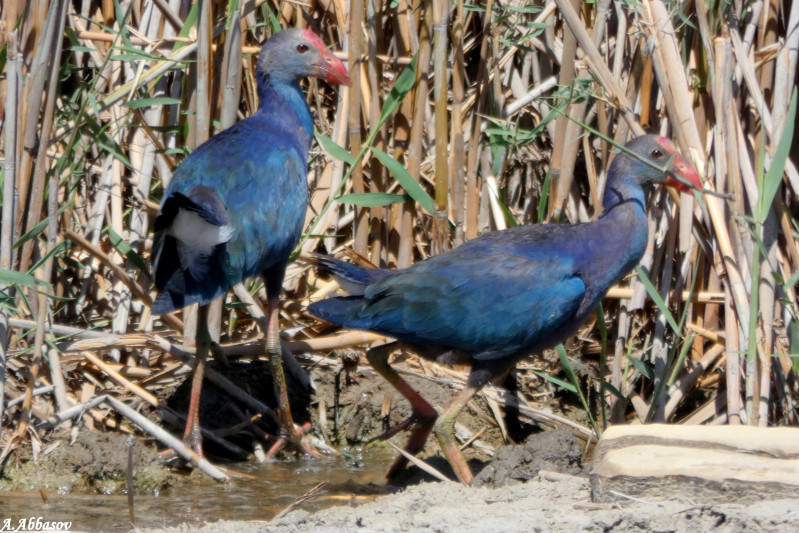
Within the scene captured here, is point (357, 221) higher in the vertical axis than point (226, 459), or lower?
higher

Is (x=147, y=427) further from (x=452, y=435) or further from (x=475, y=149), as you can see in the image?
(x=475, y=149)

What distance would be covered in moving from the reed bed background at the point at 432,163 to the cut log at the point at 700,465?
24.9 inches

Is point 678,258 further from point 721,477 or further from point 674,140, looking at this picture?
point 721,477

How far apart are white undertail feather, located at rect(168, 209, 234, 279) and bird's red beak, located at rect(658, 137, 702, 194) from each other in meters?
1.48

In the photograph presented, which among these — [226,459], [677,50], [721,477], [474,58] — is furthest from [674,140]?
[226,459]

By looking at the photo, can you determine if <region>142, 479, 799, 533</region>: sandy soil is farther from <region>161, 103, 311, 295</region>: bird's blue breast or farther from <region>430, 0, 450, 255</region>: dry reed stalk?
<region>430, 0, 450, 255</region>: dry reed stalk

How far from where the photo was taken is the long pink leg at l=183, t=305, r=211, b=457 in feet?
11.4

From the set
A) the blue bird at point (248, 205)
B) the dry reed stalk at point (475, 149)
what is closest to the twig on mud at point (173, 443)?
the blue bird at point (248, 205)

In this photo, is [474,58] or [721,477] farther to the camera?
[474,58]

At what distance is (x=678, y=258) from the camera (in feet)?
12.4

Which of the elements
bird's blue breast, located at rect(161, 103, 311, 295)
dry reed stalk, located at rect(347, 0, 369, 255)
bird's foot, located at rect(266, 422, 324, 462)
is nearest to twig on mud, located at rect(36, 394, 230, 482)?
bird's foot, located at rect(266, 422, 324, 462)

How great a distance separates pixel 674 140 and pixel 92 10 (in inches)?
96.2

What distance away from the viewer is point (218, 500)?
3.22m

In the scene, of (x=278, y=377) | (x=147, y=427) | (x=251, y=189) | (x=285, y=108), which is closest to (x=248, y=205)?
(x=251, y=189)
